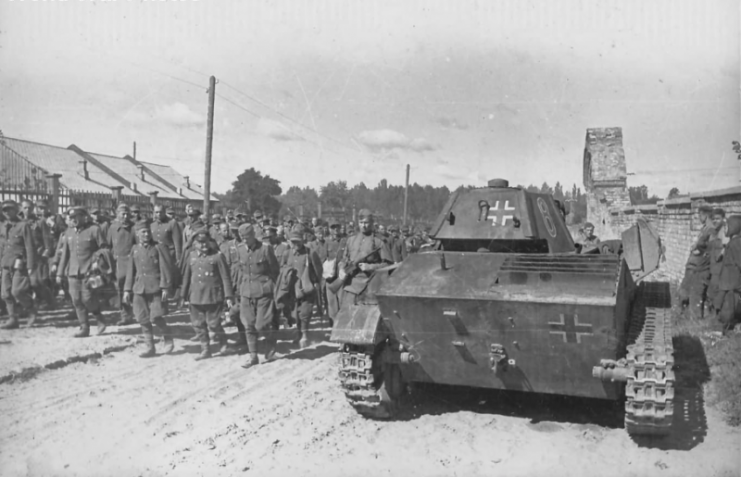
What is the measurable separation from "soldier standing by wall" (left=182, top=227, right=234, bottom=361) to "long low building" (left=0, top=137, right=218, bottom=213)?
494cm

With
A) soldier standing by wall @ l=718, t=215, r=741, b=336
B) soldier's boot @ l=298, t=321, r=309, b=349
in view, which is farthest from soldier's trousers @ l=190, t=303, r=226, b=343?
soldier standing by wall @ l=718, t=215, r=741, b=336

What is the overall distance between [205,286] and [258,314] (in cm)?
77

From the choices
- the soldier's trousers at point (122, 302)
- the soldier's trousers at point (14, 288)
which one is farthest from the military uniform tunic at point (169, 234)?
the soldier's trousers at point (14, 288)

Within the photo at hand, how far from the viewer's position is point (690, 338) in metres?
8.30

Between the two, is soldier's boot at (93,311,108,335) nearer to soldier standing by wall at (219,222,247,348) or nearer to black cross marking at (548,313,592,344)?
soldier standing by wall at (219,222,247,348)

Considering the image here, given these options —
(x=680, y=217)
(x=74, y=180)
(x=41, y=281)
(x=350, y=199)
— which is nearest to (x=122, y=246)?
(x=41, y=281)

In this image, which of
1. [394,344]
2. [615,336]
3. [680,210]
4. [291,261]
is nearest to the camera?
[615,336]

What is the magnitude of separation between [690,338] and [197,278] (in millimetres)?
6702

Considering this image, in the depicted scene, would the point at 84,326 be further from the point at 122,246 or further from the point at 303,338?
the point at 303,338

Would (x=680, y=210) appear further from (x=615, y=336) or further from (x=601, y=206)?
(x=615, y=336)

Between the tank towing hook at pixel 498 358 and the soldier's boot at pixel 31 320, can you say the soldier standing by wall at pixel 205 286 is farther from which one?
the tank towing hook at pixel 498 358

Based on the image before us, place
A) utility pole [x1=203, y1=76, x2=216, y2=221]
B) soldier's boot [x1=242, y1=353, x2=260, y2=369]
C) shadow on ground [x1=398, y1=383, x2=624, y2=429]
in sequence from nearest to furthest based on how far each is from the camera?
shadow on ground [x1=398, y1=383, x2=624, y2=429] → soldier's boot [x1=242, y1=353, x2=260, y2=369] → utility pole [x1=203, y1=76, x2=216, y2=221]

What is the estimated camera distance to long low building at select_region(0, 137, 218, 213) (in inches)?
454

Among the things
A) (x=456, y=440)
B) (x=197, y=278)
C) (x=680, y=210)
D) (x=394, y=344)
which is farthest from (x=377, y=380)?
(x=680, y=210)
